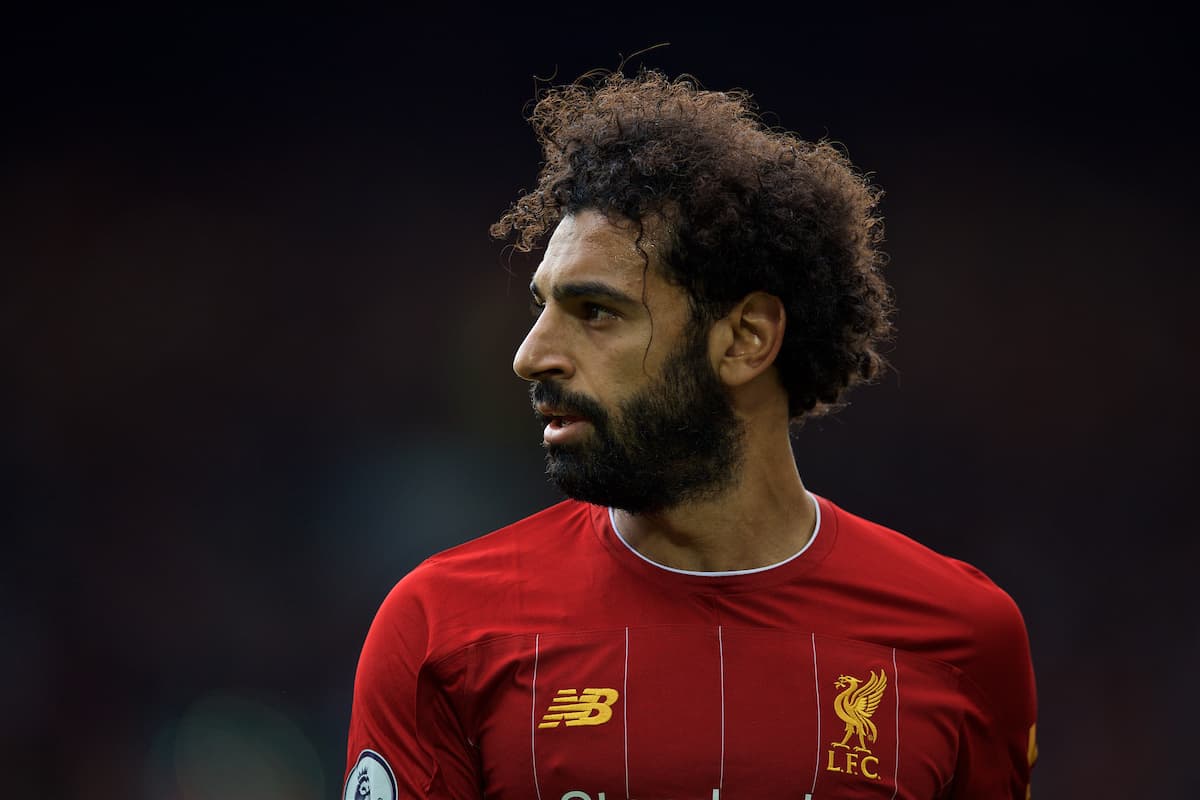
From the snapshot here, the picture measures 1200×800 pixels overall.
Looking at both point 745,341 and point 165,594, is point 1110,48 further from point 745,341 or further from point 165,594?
point 165,594

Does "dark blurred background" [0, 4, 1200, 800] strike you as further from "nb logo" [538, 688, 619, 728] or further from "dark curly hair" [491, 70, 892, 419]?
"nb logo" [538, 688, 619, 728]

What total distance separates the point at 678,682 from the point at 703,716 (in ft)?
0.20

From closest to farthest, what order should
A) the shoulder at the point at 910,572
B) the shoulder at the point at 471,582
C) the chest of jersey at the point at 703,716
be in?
the chest of jersey at the point at 703,716 < the shoulder at the point at 471,582 < the shoulder at the point at 910,572

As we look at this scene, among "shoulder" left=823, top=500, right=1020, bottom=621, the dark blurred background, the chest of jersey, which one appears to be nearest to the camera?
the chest of jersey

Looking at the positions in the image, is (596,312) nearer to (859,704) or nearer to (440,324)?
(859,704)

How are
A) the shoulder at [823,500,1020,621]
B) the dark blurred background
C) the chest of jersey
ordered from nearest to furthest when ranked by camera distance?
the chest of jersey
the shoulder at [823,500,1020,621]
the dark blurred background

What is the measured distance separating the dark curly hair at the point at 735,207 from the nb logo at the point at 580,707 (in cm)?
59

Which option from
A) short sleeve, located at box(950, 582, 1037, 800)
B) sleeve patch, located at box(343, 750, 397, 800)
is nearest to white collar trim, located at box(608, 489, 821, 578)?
short sleeve, located at box(950, 582, 1037, 800)

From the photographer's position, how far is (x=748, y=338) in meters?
1.97

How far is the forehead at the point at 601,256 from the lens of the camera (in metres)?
1.86

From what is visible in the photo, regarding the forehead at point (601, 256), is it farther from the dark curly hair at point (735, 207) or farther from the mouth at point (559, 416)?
the mouth at point (559, 416)

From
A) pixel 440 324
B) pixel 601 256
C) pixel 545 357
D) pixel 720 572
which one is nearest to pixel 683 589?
pixel 720 572

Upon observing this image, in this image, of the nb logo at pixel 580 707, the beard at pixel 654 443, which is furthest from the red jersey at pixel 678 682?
the beard at pixel 654 443

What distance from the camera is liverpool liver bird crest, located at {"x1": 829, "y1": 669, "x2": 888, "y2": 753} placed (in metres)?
1.85
